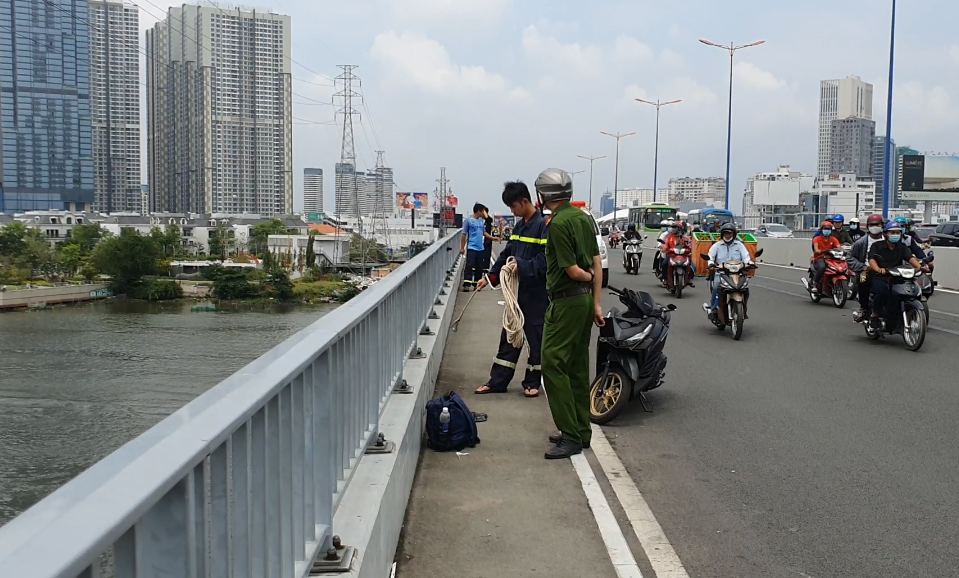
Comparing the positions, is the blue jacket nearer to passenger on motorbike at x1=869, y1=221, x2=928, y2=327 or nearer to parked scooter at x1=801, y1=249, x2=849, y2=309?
passenger on motorbike at x1=869, y1=221, x2=928, y2=327

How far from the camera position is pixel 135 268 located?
3872cm

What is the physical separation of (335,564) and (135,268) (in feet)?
125

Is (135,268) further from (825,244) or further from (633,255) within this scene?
(825,244)

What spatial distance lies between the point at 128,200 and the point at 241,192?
30505 millimetres

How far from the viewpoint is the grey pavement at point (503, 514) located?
4484mm

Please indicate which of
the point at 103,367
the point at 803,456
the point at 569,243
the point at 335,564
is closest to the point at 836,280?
the point at 803,456

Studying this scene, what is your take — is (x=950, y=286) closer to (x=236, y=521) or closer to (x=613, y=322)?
(x=613, y=322)

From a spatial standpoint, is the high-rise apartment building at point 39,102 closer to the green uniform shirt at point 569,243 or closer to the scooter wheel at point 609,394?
the scooter wheel at point 609,394

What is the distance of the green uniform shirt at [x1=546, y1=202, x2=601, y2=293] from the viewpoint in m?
6.13

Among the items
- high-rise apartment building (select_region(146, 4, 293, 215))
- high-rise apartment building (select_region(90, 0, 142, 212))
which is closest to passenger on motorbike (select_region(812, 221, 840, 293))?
high-rise apartment building (select_region(90, 0, 142, 212))

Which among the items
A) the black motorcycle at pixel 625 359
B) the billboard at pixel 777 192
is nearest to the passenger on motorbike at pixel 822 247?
the black motorcycle at pixel 625 359

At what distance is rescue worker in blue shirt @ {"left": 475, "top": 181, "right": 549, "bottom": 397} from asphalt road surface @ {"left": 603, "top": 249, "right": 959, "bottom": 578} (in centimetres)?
106

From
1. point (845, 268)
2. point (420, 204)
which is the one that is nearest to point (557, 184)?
point (845, 268)

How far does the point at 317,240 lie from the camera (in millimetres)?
70812
